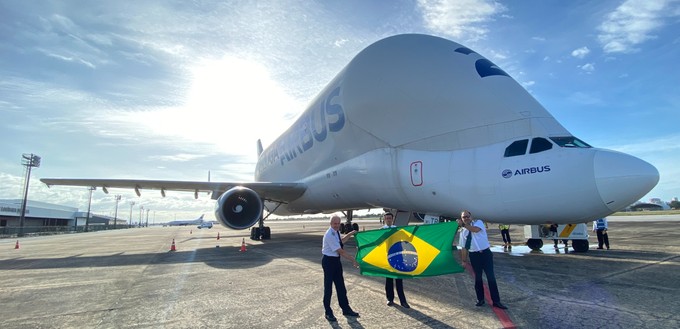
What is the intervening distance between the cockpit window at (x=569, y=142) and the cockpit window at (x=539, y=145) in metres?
0.17

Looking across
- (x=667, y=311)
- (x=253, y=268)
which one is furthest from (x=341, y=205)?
(x=667, y=311)

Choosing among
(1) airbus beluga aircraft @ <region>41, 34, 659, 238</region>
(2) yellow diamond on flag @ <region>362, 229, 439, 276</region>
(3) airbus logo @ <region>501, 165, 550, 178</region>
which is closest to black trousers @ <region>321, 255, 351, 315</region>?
(2) yellow diamond on flag @ <region>362, 229, 439, 276</region>

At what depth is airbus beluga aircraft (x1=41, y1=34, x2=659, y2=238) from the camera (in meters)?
7.29

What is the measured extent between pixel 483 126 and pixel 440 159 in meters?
1.30

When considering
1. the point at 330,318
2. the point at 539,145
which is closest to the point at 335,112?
the point at 539,145

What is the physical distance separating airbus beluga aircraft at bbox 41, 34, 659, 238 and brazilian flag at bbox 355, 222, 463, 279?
8.60ft

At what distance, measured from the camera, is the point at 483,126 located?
9234 millimetres

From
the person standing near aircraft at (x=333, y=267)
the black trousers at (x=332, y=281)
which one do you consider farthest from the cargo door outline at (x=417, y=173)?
the black trousers at (x=332, y=281)

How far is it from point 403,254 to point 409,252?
0.37ft

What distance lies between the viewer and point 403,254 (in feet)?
19.6

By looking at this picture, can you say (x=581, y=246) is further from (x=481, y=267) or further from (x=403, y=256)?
(x=403, y=256)

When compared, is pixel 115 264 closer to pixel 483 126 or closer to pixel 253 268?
pixel 253 268

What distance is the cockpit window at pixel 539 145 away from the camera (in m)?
7.85

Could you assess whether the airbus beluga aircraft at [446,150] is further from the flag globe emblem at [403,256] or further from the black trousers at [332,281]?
the black trousers at [332,281]
